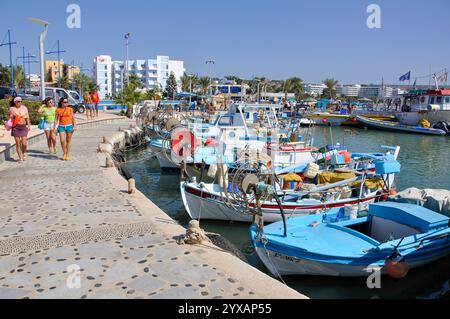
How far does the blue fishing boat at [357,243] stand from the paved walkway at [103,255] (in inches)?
77.7

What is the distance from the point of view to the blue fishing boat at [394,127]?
42531 millimetres

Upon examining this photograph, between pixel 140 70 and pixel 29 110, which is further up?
pixel 140 70

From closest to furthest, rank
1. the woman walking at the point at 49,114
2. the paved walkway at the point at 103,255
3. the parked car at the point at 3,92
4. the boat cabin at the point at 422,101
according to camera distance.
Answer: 1. the paved walkway at the point at 103,255
2. the woman walking at the point at 49,114
3. the parked car at the point at 3,92
4. the boat cabin at the point at 422,101

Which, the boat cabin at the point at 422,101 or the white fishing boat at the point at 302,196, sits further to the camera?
the boat cabin at the point at 422,101

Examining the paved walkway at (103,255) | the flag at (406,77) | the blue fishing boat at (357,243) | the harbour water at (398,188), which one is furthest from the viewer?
the flag at (406,77)

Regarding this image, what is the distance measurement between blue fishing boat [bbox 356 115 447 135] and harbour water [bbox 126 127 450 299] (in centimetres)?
511

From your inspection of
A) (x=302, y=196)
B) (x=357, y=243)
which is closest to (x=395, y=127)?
(x=302, y=196)

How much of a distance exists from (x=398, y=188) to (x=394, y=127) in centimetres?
3148

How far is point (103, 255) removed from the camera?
589cm

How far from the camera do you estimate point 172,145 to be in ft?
53.0

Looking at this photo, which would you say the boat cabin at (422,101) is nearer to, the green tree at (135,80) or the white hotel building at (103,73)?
the green tree at (135,80)

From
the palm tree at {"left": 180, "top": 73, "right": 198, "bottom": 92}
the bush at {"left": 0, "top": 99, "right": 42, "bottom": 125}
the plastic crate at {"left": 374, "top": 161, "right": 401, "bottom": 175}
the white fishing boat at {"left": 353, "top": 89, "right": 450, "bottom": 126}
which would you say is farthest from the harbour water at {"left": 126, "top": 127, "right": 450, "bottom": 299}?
the palm tree at {"left": 180, "top": 73, "right": 198, "bottom": 92}

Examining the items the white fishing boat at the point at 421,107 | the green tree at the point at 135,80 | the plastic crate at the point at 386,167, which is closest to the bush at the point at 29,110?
the plastic crate at the point at 386,167

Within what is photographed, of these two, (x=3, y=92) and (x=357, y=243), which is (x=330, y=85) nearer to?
(x=3, y=92)
